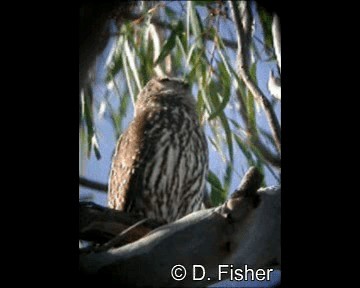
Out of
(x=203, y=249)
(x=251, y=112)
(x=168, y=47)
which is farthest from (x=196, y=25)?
(x=203, y=249)

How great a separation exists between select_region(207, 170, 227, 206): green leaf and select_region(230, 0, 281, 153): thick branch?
24 cm

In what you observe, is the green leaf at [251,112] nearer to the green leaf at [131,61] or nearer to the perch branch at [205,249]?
the green leaf at [131,61]

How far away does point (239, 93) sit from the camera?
2051 millimetres

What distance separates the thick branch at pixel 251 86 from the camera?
1817 millimetres

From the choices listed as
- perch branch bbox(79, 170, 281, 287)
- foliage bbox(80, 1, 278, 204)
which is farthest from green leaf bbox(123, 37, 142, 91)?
perch branch bbox(79, 170, 281, 287)

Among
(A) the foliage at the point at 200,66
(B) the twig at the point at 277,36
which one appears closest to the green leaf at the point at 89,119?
(A) the foliage at the point at 200,66

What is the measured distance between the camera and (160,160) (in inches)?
85.5
